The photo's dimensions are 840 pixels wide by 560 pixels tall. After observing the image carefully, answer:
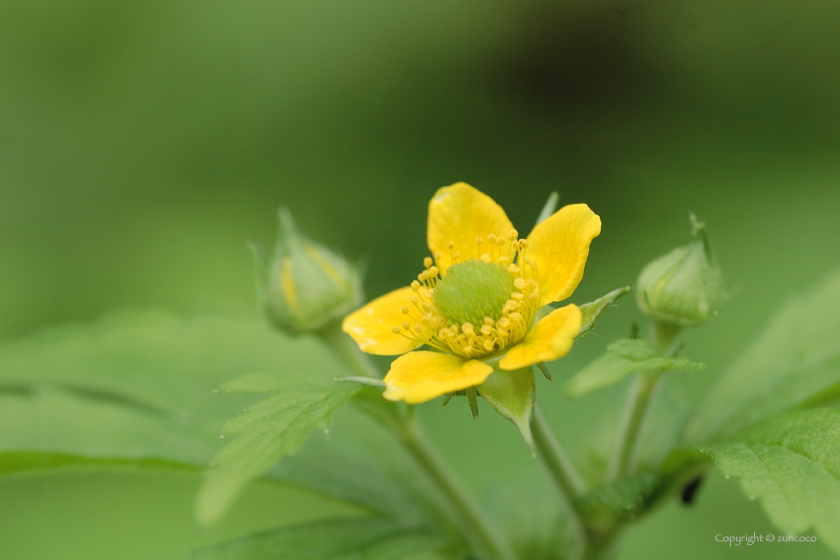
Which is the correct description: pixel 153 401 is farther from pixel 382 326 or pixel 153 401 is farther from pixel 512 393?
pixel 512 393

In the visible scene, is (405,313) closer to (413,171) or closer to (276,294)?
(276,294)

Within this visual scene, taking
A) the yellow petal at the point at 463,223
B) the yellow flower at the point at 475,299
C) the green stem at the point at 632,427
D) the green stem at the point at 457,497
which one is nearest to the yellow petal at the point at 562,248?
the yellow flower at the point at 475,299

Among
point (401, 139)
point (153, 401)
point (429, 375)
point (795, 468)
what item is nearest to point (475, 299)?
point (429, 375)

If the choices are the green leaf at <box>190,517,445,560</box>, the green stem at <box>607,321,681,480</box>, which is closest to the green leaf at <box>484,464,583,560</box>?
the green stem at <box>607,321,681,480</box>

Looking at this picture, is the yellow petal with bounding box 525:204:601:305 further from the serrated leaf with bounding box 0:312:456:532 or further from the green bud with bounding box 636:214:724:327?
the serrated leaf with bounding box 0:312:456:532

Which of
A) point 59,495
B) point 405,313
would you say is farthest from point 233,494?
point 59,495
